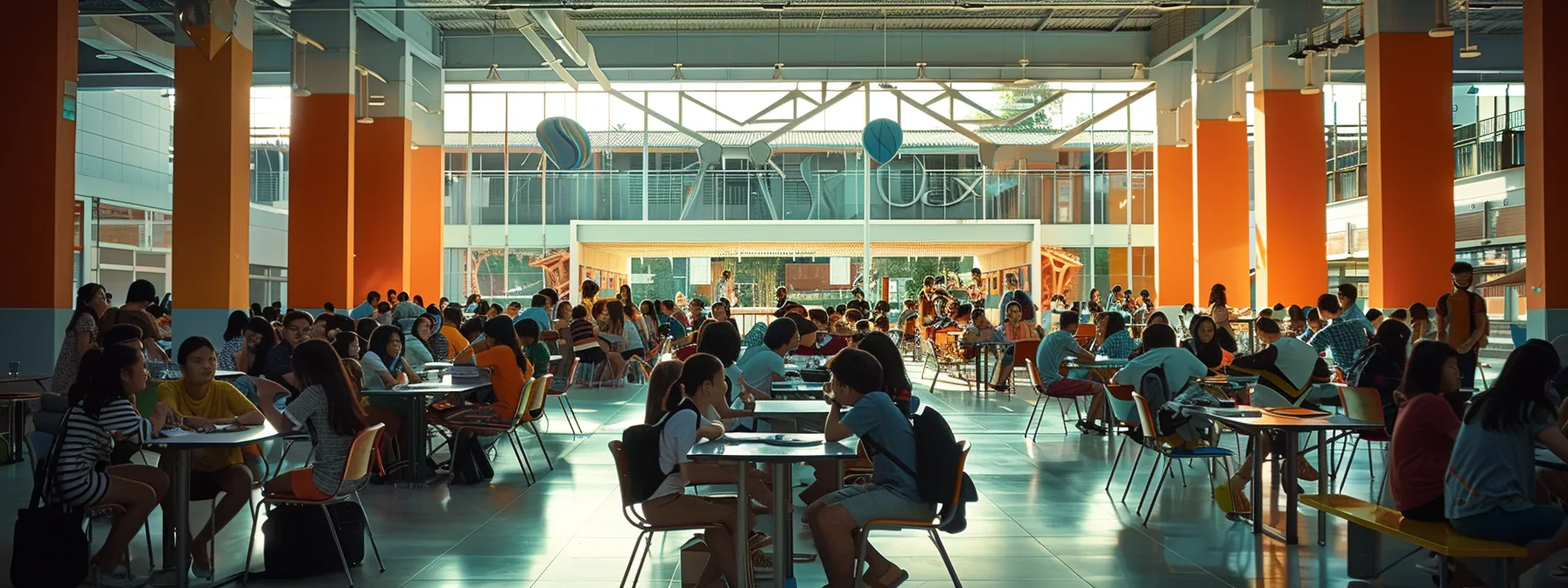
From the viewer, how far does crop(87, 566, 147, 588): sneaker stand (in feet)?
16.3

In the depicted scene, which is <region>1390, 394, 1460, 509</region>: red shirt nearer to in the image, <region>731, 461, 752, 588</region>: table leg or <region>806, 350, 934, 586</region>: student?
<region>806, 350, 934, 586</region>: student

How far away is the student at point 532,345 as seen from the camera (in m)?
9.87

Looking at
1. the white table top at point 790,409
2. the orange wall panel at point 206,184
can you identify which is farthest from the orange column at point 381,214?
the white table top at point 790,409

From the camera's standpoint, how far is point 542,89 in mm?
24250

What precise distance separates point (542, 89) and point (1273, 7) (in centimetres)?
1417

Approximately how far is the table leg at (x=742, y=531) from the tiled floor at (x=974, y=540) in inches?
23.7

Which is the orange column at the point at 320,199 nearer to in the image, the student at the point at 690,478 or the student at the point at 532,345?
the student at the point at 532,345

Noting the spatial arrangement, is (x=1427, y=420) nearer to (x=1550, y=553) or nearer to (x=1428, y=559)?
(x=1550, y=553)

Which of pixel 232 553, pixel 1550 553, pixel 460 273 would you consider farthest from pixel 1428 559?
pixel 460 273

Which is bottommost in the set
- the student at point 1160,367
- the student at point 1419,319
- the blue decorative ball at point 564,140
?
the student at point 1160,367

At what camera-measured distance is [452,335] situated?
11.6m

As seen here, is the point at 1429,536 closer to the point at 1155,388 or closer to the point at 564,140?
the point at 1155,388

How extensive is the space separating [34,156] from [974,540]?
10139mm

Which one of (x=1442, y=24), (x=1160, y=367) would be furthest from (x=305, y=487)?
(x=1442, y=24)
